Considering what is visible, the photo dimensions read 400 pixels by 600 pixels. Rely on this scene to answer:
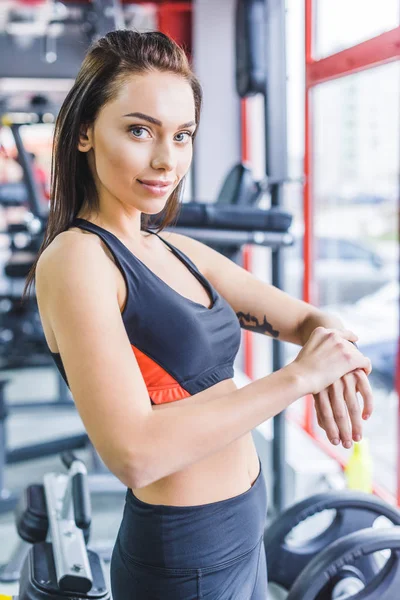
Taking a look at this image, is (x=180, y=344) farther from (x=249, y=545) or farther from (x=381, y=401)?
(x=381, y=401)

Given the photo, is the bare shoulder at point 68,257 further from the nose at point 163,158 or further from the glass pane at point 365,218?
the glass pane at point 365,218

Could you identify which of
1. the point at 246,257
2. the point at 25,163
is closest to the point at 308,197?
the point at 246,257

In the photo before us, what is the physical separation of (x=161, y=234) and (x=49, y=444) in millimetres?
2382

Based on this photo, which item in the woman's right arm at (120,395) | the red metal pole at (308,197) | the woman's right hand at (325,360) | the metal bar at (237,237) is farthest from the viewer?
the red metal pole at (308,197)

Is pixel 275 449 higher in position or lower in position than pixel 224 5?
lower

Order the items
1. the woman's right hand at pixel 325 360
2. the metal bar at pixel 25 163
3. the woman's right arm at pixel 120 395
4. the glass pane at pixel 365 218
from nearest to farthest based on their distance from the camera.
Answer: the woman's right arm at pixel 120 395 → the woman's right hand at pixel 325 360 → the glass pane at pixel 365 218 → the metal bar at pixel 25 163

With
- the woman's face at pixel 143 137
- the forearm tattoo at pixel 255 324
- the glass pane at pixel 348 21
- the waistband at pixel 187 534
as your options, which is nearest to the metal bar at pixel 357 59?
the glass pane at pixel 348 21

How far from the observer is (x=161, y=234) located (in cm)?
126

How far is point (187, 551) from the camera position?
3.18 ft

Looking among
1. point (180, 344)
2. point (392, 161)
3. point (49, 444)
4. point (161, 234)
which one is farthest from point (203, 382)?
point (49, 444)

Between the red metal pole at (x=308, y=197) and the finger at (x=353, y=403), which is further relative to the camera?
the red metal pole at (x=308, y=197)

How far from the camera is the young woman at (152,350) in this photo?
828 mm

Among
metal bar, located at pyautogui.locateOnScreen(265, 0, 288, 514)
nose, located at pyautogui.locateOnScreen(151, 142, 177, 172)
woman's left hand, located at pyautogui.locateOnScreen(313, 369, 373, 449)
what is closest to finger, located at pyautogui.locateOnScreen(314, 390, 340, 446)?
woman's left hand, located at pyautogui.locateOnScreen(313, 369, 373, 449)

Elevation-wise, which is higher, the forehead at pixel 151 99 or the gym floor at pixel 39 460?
the forehead at pixel 151 99
